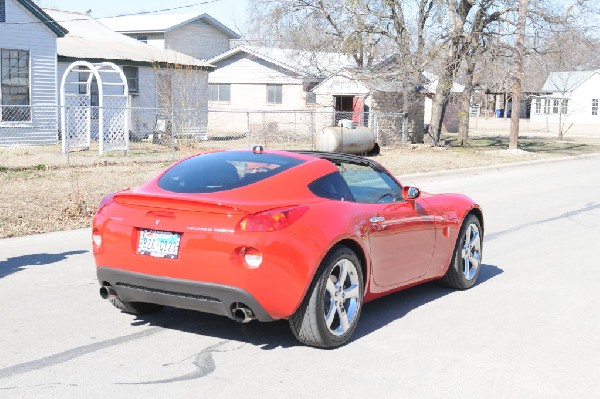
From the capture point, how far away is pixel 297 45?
41.6 metres

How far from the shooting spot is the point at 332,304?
5922 millimetres

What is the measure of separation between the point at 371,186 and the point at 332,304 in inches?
59.9

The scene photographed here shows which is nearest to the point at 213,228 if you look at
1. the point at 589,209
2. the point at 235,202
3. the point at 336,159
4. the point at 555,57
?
the point at 235,202

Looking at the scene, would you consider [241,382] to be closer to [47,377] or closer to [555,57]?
[47,377]

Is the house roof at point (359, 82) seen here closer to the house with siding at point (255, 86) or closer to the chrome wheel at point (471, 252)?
the house with siding at point (255, 86)

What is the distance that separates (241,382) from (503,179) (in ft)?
60.7

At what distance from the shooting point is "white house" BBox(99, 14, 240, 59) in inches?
2025

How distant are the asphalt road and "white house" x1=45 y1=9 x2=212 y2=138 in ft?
75.8

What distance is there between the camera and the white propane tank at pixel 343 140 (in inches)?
976

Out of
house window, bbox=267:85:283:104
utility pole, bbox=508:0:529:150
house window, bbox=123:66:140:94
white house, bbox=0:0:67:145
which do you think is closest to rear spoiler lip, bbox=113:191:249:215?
white house, bbox=0:0:67:145

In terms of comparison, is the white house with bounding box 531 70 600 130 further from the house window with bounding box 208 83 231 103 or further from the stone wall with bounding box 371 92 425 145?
the stone wall with bounding box 371 92 425 145

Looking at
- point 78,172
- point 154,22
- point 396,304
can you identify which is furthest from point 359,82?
point 396,304

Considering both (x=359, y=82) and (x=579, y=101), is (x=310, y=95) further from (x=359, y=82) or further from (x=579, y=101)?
(x=579, y=101)

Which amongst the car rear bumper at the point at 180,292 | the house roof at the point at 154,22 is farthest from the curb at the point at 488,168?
the house roof at the point at 154,22
